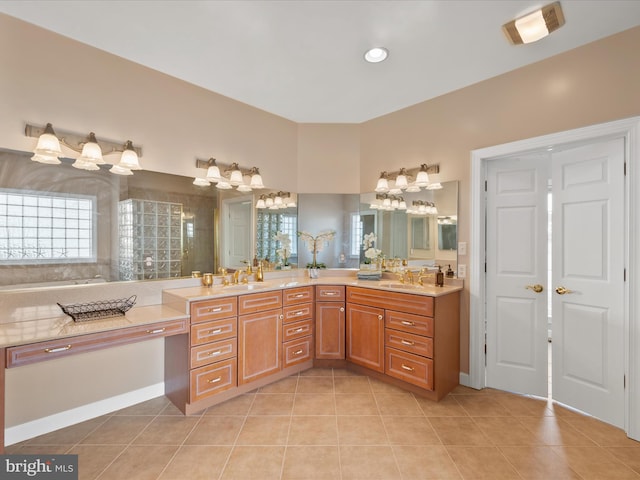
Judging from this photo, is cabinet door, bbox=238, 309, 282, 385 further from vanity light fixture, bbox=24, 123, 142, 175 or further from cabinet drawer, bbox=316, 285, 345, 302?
vanity light fixture, bbox=24, 123, 142, 175

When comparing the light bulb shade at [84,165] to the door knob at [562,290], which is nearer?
the light bulb shade at [84,165]

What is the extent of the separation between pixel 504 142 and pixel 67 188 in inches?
143

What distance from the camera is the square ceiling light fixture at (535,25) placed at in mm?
1931

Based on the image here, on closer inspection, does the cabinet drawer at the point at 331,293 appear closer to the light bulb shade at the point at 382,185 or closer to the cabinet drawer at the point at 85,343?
the light bulb shade at the point at 382,185

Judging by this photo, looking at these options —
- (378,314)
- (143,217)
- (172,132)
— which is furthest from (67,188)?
(378,314)

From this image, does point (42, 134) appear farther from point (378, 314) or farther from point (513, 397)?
point (513, 397)

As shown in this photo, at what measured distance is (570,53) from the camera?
2.36m

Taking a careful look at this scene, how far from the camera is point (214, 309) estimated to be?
2.50 m

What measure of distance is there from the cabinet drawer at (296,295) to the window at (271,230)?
65 cm

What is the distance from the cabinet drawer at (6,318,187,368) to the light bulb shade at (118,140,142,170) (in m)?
1.29

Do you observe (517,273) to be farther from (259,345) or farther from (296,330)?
(259,345)

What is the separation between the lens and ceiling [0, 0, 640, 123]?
195 centimetres

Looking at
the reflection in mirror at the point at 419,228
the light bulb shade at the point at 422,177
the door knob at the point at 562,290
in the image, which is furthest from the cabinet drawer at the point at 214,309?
the door knob at the point at 562,290

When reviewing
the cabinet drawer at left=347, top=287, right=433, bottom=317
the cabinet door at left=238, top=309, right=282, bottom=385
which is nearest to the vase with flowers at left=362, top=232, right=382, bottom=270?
the cabinet drawer at left=347, top=287, right=433, bottom=317
